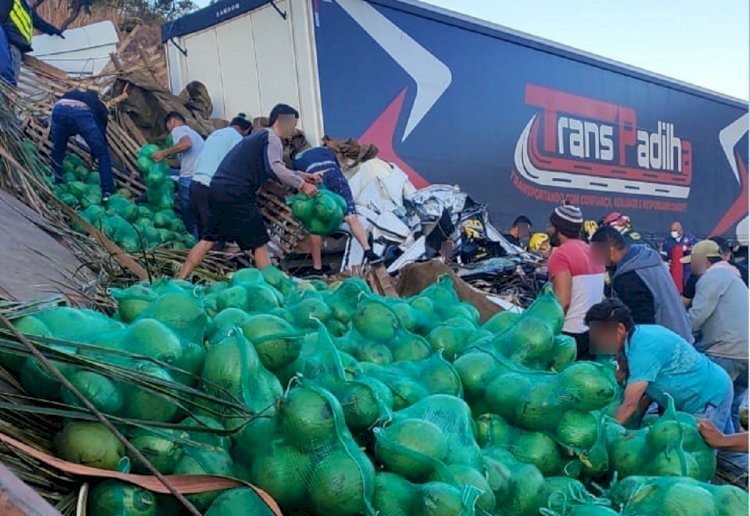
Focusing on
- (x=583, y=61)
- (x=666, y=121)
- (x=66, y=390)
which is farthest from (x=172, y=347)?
(x=666, y=121)

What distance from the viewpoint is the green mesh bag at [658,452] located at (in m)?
1.99

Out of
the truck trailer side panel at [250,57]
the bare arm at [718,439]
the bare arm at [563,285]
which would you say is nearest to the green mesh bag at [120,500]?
the bare arm at [718,439]

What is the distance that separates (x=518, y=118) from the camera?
33.3 feet

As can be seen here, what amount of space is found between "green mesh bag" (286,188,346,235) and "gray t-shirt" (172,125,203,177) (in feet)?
4.66

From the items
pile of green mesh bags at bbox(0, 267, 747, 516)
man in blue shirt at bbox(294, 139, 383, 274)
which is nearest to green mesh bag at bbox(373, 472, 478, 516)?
pile of green mesh bags at bbox(0, 267, 747, 516)

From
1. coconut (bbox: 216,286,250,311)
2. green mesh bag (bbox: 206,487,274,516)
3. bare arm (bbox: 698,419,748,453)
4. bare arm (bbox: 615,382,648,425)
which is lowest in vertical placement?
bare arm (bbox: 615,382,648,425)

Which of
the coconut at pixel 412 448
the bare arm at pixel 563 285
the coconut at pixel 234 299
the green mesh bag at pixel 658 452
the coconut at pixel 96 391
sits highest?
the coconut at pixel 96 391

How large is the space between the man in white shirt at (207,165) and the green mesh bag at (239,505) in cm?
499

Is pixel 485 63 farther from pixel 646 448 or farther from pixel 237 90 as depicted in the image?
pixel 646 448

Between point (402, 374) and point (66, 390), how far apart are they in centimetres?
90

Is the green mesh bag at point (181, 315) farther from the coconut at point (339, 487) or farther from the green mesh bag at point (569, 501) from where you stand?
the green mesh bag at point (569, 501)

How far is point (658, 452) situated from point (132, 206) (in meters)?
5.30

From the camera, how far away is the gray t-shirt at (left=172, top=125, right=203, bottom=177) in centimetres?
718

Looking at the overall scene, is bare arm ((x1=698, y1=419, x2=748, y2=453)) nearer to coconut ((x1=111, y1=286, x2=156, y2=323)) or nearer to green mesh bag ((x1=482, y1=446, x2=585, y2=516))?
green mesh bag ((x1=482, y1=446, x2=585, y2=516))
